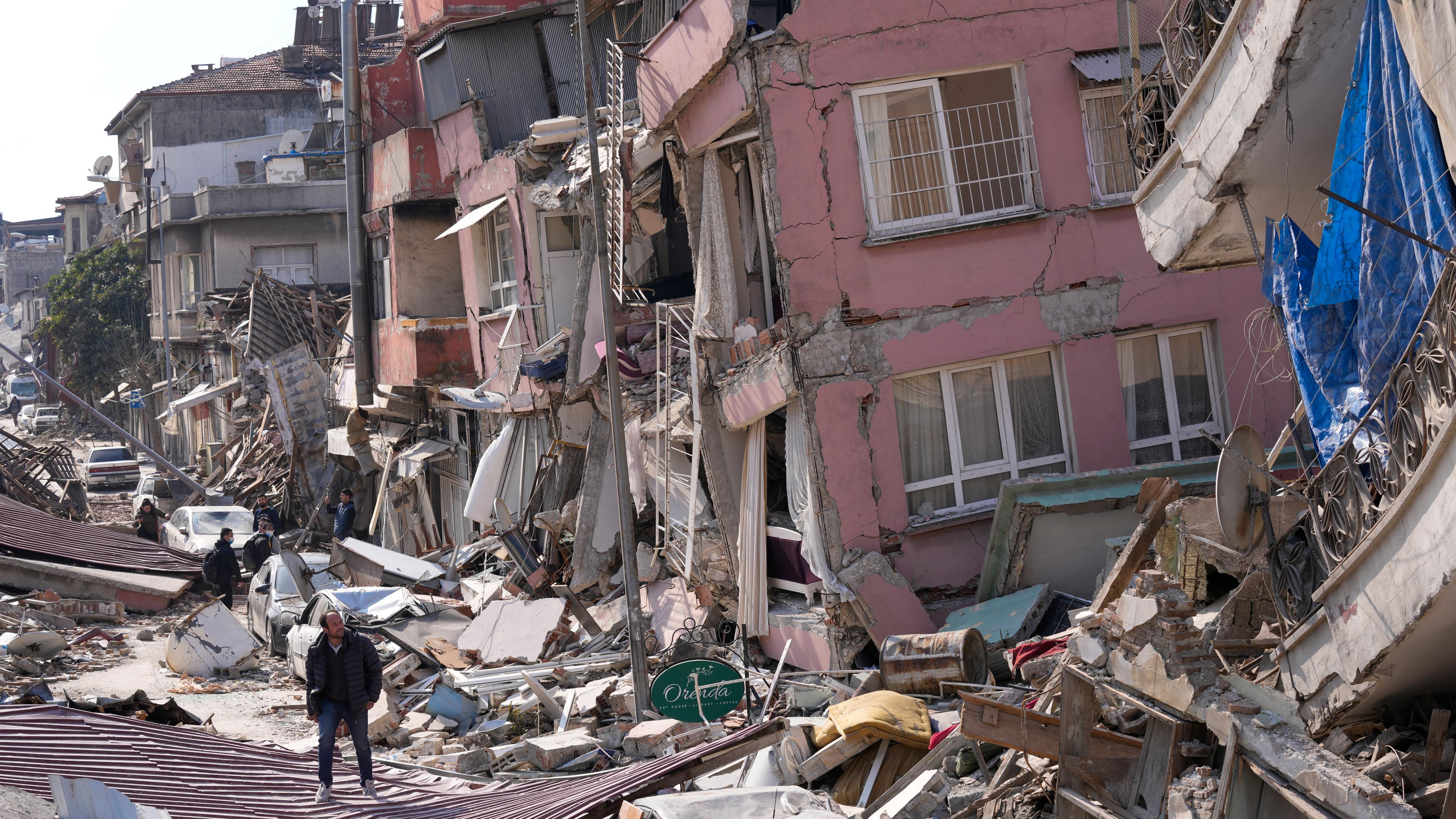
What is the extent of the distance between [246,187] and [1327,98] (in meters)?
39.3

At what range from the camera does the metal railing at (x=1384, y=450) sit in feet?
18.7

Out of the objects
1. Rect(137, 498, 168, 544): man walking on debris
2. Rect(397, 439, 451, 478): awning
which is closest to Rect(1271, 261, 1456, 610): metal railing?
Rect(397, 439, 451, 478): awning

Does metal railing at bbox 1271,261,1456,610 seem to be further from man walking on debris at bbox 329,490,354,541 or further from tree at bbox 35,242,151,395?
tree at bbox 35,242,151,395

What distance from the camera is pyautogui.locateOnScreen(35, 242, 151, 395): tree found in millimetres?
51125

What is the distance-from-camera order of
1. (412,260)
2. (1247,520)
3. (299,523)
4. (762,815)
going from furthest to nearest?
(299,523), (412,260), (762,815), (1247,520)

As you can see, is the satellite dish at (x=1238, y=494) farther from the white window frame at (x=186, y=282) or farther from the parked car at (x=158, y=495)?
the white window frame at (x=186, y=282)

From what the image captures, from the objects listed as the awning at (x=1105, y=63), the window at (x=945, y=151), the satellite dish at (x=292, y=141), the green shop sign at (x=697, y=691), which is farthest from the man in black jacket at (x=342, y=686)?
the satellite dish at (x=292, y=141)

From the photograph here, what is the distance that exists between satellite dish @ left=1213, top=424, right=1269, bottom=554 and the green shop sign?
4367mm

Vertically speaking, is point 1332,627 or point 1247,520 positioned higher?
point 1247,520

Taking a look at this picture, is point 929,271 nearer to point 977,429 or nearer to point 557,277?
point 977,429

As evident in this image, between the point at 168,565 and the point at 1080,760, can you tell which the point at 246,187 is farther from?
the point at 1080,760

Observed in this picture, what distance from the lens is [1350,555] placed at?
6465 millimetres

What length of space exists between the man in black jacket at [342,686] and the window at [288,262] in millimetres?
33357

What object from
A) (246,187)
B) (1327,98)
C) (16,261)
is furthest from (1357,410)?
(16,261)
